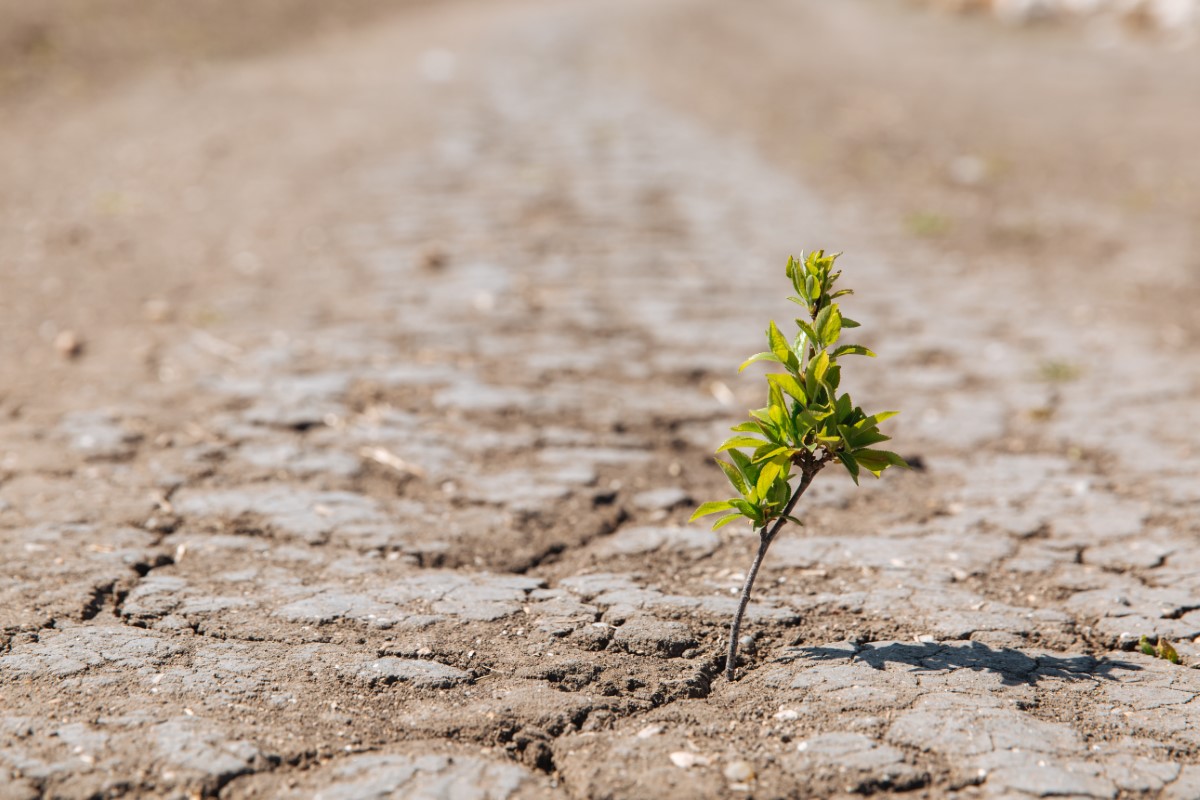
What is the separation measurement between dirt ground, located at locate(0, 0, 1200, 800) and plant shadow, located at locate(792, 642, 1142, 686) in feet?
0.05

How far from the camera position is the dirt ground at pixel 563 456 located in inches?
88.3

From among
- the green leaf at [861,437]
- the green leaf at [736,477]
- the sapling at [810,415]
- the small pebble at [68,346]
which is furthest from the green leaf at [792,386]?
the small pebble at [68,346]

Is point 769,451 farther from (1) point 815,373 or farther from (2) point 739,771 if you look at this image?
(2) point 739,771

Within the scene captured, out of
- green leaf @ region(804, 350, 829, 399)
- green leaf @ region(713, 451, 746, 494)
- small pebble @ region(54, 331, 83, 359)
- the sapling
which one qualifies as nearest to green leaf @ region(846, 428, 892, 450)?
the sapling

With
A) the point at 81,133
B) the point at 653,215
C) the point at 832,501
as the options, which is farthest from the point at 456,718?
the point at 81,133

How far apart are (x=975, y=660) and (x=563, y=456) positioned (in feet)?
5.41

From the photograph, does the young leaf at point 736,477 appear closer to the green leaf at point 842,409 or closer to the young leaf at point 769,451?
the young leaf at point 769,451

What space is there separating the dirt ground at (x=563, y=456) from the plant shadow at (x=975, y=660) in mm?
15

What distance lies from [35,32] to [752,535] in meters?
9.16

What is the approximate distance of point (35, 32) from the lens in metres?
9.91

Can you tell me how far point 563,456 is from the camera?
12.6 ft

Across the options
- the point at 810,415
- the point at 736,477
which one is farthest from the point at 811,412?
the point at 736,477

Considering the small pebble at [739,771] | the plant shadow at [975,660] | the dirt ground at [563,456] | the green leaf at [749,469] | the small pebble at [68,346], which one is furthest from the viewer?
the small pebble at [68,346]

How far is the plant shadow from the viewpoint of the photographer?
8.27 feet
